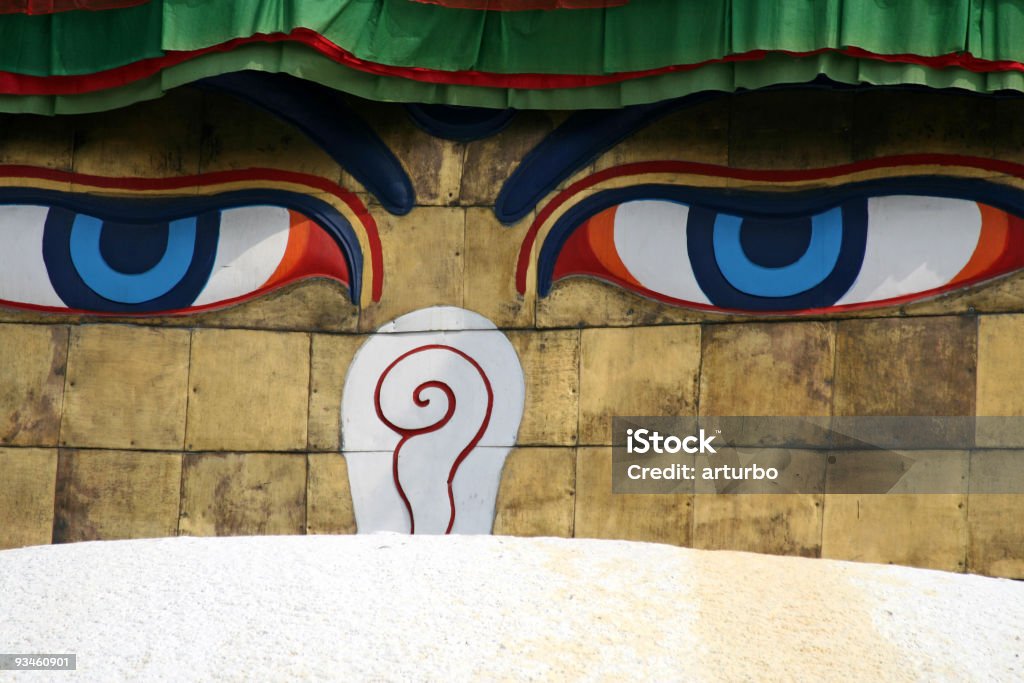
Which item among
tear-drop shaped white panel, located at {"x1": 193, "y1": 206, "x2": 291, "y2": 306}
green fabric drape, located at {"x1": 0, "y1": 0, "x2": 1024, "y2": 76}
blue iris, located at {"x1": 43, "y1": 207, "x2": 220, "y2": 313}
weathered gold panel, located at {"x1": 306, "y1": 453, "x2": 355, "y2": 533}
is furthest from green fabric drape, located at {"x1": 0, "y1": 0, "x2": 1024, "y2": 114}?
weathered gold panel, located at {"x1": 306, "y1": 453, "x2": 355, "y2": 533}

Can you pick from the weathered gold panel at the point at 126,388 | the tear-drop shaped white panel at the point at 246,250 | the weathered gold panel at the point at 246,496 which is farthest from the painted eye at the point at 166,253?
the weathered gold panel at the point at 246,496

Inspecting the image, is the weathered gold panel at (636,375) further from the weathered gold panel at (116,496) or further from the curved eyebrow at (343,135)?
the weathered gold panel at (116,496)

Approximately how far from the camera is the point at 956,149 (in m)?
10.0

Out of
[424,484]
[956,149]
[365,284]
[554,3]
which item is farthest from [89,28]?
[956,149]

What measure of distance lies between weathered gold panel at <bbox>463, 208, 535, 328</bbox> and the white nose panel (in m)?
0.14

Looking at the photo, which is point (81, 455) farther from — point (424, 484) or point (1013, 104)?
point (1013, 104)

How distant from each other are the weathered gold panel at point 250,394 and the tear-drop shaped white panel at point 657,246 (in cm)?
271

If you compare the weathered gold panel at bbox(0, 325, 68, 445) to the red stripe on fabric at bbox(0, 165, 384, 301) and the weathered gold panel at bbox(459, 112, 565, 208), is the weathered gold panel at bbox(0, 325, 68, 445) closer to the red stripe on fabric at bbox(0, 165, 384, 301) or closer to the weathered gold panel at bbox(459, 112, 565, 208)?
the red stripe on fabric at bbox(0, 165, 384, 301)

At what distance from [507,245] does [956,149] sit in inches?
140

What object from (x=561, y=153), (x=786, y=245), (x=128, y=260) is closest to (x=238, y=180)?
(x=128, y=260)

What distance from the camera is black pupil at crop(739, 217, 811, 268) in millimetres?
10164

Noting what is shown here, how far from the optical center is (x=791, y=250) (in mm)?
10172

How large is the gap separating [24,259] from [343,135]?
9.36 feet

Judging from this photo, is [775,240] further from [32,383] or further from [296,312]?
[32,383]
